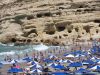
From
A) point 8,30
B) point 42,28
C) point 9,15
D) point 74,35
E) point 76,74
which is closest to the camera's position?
point 76,74

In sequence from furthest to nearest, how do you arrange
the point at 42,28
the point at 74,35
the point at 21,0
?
the point at 21,0 < the point at 42,28 < the point at 74,35

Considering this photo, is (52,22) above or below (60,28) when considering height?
above

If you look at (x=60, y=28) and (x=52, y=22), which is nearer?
(x=52, y=22)

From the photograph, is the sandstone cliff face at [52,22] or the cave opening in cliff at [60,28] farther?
the cave opening in cliff at [60,28]

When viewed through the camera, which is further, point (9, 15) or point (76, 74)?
point (9, 15)

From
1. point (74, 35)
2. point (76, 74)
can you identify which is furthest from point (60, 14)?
point (76, 74)

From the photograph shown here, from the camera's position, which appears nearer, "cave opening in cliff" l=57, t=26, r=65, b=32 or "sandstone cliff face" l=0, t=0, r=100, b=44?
"sandstone cliff face" l=0, t=0, r=100, b=44

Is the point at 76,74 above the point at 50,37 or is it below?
above

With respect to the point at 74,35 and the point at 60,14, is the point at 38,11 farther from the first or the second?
the point at 74,35
